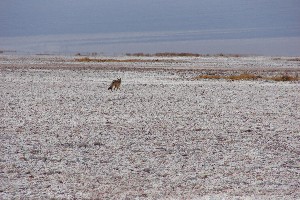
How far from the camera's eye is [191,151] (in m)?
11.9

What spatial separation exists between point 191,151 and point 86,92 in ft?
43.7

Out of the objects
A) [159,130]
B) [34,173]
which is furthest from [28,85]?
[34,173]

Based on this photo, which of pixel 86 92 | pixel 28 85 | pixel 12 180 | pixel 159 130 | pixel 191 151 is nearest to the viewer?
pixel 12 180

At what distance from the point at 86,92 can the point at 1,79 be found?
906 cm

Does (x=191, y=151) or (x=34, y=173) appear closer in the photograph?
(x=34, y=173)

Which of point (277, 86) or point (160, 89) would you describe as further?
point (277, 86)

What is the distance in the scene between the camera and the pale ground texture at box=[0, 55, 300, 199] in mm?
9109

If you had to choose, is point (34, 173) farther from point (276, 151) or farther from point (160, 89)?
point (160, 89)

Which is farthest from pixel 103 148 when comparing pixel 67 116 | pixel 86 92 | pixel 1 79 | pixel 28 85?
pixel 1 79

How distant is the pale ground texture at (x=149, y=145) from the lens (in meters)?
9.11

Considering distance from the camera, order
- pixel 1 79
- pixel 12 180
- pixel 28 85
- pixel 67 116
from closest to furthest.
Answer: pixel 12 180 < pixel 67 116 < pixel 28 85 < pixel 1 79

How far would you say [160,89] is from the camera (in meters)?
26.1

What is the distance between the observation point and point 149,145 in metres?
12.6

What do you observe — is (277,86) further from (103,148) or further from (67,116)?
(103,148)
